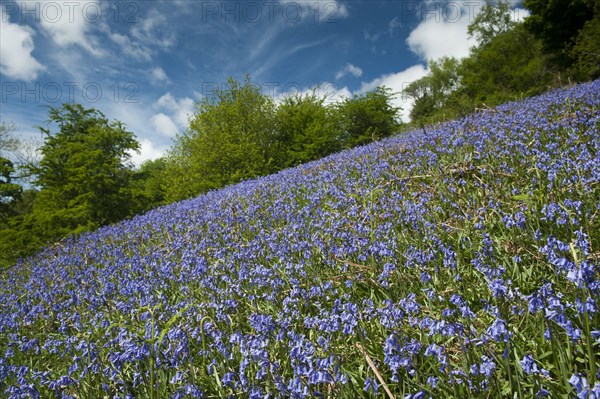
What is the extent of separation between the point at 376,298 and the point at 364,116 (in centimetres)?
2979

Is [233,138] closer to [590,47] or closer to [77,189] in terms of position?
[77,189]

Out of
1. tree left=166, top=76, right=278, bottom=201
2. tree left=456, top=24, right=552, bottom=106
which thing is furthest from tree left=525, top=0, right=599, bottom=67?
tree left=166, top=76, right=278, bottom=201

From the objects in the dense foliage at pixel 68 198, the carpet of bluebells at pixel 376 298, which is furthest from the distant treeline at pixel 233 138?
the carpet of bluebells at pixel 376 298

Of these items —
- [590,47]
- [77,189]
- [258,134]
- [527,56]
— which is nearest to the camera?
[77,189]

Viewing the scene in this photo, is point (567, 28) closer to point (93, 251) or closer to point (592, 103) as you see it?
point (592, 103)

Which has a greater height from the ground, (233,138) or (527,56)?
(527,56)

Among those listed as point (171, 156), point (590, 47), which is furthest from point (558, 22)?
point (171, 156)

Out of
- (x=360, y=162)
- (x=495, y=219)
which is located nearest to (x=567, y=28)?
(x=360, y=162)

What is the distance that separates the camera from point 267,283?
11.8 feet

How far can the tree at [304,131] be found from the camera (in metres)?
26.5

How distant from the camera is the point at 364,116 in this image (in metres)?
31.2

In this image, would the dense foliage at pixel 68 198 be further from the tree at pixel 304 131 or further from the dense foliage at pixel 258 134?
the tree at pixel 304 131

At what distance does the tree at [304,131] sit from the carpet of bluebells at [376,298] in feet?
64.9

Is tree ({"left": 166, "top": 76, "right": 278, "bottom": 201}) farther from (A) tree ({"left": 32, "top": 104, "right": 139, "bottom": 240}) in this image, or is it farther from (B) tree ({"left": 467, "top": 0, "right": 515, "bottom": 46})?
(B) tree ({"left": 467, "top": 0, "right": 515, "bottom": 46})
